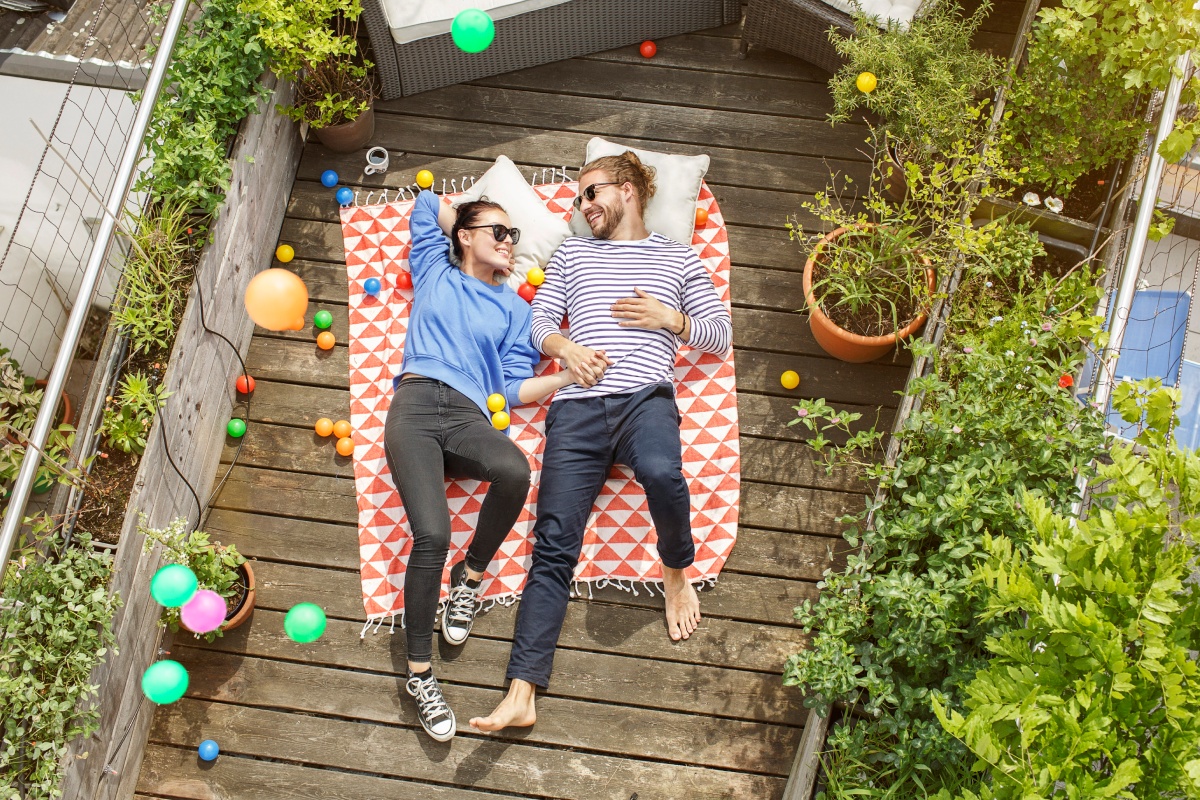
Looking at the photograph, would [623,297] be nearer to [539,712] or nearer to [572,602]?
[572,602]

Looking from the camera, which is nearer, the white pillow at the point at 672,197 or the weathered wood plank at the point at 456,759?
the weathered wood plank at the point at 456,759

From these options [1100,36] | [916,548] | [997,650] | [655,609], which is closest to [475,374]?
[655,609]

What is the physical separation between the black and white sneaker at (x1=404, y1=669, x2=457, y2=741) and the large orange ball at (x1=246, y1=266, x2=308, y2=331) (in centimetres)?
131

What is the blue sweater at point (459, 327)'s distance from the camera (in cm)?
325

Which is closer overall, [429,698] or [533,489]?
[429,698]

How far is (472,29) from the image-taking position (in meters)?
3.38

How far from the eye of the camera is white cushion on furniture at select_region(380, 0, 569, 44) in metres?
3.59

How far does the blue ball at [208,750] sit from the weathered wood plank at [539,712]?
0.15m

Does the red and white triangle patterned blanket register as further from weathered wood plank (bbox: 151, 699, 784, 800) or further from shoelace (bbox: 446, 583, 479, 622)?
weathered wood plank (bbox: 151, 699, 784, 800)

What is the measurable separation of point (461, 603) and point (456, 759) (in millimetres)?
527

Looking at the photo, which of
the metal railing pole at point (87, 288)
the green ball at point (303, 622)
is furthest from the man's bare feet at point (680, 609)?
the metal railing pole at point (87, 288)

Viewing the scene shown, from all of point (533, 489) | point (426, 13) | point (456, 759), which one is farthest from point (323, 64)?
point (456, 759)

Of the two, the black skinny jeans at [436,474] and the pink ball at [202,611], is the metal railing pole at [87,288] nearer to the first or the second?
the pink ball at [202,611]

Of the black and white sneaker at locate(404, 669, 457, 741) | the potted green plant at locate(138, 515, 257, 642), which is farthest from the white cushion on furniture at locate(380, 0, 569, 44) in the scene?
the black and white sneaker at locate(404, 669, 457, 741)
